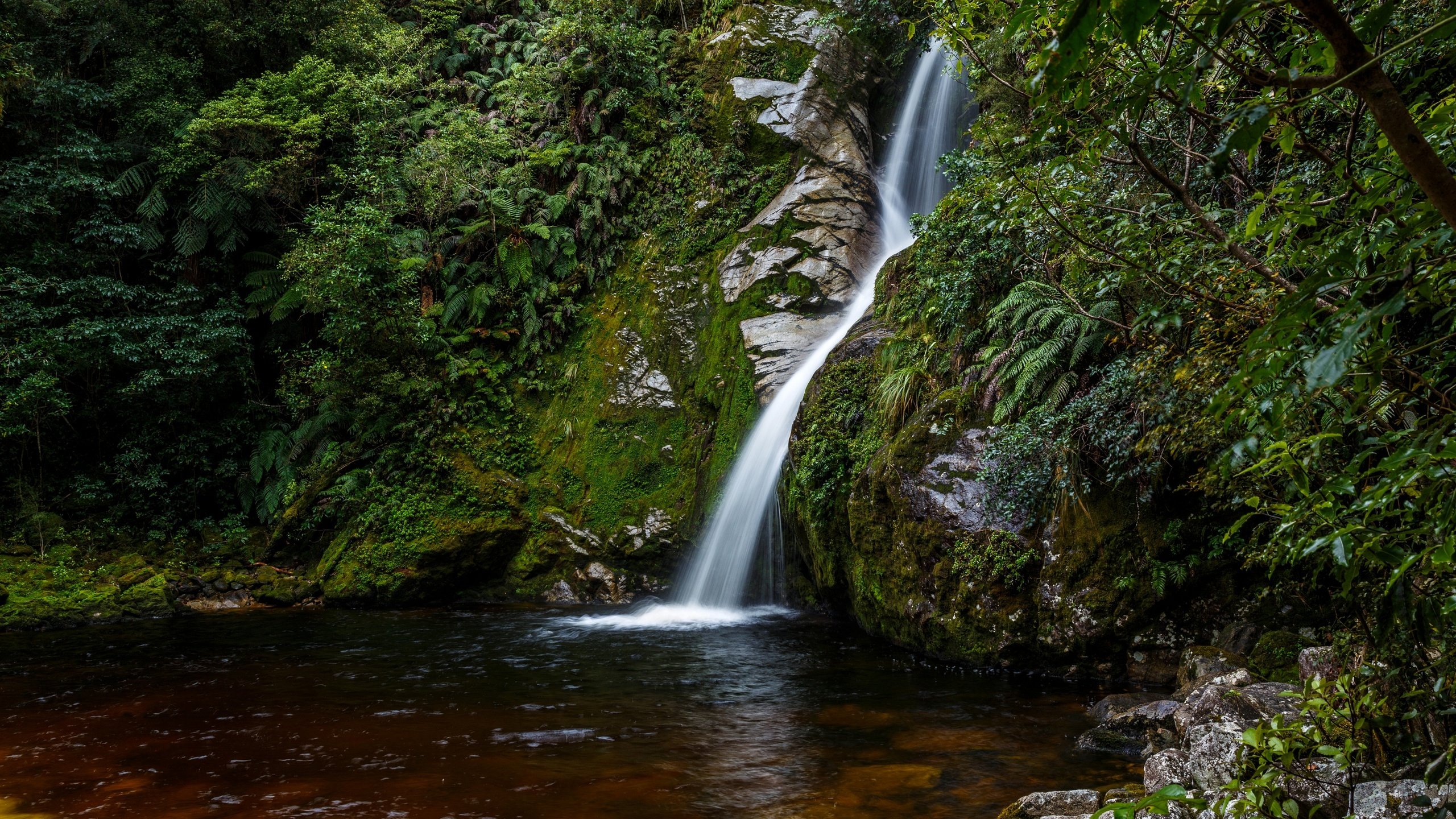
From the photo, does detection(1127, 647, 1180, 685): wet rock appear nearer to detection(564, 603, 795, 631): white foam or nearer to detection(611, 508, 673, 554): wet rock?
detection(564, 603, 795, 631): white foam

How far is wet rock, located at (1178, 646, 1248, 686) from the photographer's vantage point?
509 cm

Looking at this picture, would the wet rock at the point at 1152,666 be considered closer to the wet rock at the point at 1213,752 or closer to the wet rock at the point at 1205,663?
the wet rock at the point at 1205,663

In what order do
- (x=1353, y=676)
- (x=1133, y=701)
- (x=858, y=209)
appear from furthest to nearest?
(x=858, y=209) → (x=1133, y=701) → (x=1353, y=676)

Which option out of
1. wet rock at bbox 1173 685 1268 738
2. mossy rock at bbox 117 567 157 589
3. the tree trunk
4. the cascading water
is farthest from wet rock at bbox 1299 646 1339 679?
mossy rock at bbox 117 567 157 589

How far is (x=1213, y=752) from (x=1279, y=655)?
6.67ft

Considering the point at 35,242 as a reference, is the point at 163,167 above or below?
above

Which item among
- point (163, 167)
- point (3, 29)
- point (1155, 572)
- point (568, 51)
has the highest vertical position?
point (568, 51)

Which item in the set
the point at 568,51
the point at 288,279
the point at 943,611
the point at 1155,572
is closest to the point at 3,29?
the point at 288,279

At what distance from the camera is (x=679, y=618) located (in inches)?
385

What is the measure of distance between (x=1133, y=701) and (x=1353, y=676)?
9.84 ft

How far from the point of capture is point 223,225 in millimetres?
14430

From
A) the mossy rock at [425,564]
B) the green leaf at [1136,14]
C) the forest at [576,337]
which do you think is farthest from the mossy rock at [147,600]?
the green leaf at [1136,14]

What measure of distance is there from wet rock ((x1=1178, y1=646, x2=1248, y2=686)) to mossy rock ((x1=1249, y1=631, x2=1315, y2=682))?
0.10m

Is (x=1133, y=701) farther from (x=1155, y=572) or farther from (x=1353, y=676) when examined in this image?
(x=1353, y=676)
